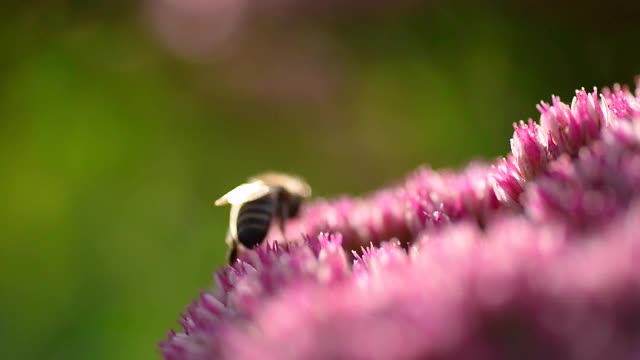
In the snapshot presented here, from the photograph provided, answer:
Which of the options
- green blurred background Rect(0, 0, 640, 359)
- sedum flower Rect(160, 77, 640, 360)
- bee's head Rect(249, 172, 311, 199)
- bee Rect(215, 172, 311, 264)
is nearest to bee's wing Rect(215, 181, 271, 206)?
bee Rect(215, 172, 311, 264)

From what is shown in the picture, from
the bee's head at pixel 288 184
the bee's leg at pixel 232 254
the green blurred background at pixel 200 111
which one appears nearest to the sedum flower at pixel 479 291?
the bee's leg at pixel 232 254

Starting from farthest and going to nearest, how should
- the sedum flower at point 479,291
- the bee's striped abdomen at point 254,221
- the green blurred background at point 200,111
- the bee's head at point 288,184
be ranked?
1. the green blurred background at point 200,111
2. the bee's head at point 288,184
3. the bee's striped abdomen at point 254,221
4. the sedum flower at point 479,291

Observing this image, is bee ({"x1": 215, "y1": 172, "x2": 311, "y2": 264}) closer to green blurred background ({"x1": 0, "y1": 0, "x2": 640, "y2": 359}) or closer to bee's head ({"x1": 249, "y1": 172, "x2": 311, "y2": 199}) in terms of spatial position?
bee's head ({"x1": 249, "y1": 172, "x2": 311, "y2": 199})

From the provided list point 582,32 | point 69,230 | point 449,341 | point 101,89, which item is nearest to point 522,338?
point 449,341

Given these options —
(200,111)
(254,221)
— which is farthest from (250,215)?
(200,111)

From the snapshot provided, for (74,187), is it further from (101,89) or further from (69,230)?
(101,89)

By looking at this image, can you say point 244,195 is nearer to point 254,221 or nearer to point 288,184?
point 254,221

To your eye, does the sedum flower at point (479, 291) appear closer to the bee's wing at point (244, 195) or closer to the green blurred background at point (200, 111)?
the bee's wing at point (244, 195)
